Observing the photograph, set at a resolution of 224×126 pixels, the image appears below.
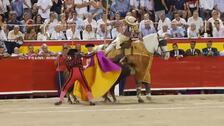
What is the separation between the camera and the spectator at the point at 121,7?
19297mm

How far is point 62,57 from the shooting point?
16438mm

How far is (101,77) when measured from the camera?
14883mm

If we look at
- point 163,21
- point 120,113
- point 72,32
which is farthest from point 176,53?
point 120,113

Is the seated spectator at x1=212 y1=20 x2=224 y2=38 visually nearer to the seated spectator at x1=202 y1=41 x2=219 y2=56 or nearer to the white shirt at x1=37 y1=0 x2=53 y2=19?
the seated spectator at x1=202 y1=41 x2=219 y2=56

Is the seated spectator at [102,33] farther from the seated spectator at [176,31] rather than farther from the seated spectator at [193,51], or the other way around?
the seated spectator at [193,51]

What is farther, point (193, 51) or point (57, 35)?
point (193, 51)

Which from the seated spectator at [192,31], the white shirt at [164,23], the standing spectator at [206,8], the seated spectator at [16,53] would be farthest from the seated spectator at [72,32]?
the standing spectator at [206,8]

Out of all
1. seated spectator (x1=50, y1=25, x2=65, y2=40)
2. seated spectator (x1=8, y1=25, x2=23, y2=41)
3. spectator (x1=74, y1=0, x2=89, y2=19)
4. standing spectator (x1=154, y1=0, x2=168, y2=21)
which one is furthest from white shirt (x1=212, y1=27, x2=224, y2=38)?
seated spectator (x1=8, y1=25, x2=23, y2=41)

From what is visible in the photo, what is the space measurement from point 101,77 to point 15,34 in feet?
12.2

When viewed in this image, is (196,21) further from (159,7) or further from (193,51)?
(159,7)

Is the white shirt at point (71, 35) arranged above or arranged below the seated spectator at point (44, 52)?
above

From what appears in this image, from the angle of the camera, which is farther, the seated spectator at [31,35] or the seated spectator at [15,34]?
the seated spectator at [31,35]

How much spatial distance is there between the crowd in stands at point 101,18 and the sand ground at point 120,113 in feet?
8.11

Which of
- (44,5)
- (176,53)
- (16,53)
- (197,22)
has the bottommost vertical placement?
(176,53)
